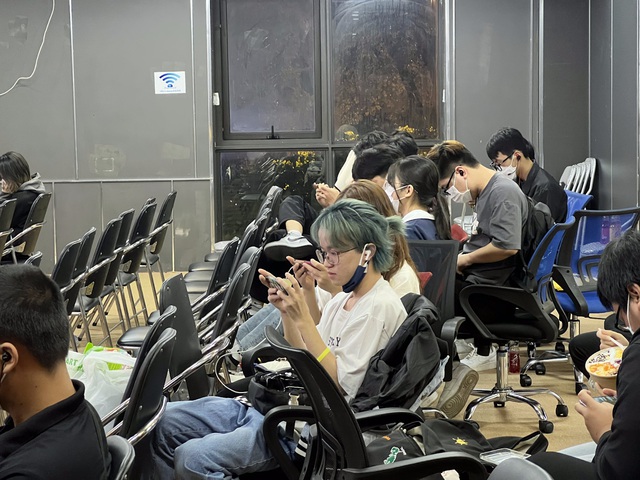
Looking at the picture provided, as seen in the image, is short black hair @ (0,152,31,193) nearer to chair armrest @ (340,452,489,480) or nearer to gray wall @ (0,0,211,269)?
gray wall @ (0,0,211,269)

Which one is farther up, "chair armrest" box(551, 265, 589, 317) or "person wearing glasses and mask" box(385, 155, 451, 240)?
"person wearing glasses and mask" box(385, 155, 451, 240)

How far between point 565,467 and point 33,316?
4.83 ft

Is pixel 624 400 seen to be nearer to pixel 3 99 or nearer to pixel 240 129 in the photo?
pixel 240 129

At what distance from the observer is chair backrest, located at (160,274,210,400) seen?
3271mm

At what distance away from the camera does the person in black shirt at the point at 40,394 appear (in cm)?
157

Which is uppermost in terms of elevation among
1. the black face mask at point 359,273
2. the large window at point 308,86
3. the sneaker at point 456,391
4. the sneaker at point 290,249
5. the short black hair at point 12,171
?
the large window at point 308,86

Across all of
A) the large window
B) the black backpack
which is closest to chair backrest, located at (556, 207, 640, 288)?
the black backpack

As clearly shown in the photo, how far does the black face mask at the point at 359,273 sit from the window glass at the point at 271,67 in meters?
6.60

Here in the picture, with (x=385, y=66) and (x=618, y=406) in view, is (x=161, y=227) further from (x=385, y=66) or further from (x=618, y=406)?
(x=618, y=406)

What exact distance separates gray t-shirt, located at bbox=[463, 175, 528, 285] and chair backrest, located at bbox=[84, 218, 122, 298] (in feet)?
7.16

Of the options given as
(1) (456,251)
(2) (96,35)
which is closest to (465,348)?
(1) (456,251)

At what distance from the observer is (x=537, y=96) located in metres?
9.17

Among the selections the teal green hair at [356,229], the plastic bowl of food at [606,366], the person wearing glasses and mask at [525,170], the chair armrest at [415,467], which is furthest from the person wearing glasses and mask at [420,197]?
the chair armrest at [415,467]

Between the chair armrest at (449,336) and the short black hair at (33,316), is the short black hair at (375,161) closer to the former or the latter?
the chair armrest at (449,336)
